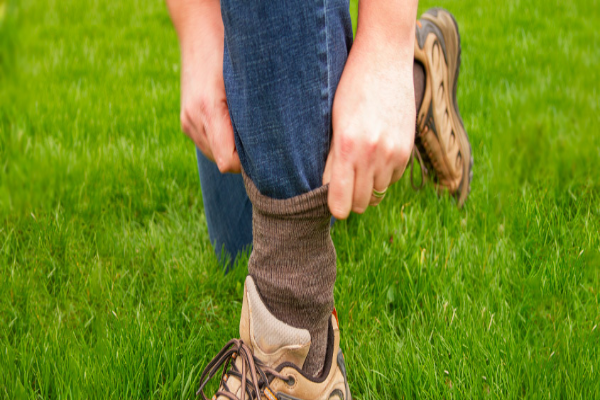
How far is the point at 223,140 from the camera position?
3.60 feet

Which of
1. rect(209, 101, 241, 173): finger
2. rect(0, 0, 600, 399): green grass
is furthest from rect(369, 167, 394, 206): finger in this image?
rect(0, 0, 600, 399): green grass

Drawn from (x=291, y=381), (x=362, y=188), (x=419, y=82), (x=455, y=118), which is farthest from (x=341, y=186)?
(x=455, y=118)

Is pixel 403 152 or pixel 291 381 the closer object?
pixel 403 152

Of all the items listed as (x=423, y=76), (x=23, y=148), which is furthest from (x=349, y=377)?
(x=23, y=148)

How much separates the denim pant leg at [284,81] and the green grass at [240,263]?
0.39 m

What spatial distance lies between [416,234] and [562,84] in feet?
6.63

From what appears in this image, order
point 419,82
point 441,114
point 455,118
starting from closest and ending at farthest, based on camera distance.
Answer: point 419,82
point 441,114
point 455,118

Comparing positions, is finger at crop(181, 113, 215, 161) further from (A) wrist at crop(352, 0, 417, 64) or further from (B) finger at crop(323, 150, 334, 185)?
(A) wrist at crop(352, 0, 417, 64)

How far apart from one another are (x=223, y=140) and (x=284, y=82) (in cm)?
21

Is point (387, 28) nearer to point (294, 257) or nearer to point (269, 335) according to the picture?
point (294, 257)

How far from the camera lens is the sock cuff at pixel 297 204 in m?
1.02

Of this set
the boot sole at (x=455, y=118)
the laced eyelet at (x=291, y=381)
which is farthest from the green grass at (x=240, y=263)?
the laced eyelet at (x=291, y=381)

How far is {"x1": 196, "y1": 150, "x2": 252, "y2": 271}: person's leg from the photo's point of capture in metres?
1.79

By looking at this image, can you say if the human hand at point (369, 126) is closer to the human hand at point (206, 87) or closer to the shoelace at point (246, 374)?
the human hand at point (206, 87)
